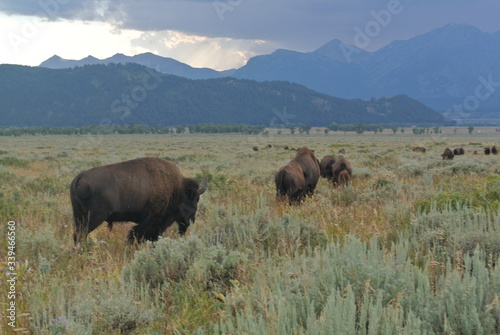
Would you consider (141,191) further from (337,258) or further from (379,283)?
(379,283)

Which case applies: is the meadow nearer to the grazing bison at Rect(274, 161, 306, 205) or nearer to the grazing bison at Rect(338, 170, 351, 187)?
the grazing bison at Rect(274, 161, 306, 205)

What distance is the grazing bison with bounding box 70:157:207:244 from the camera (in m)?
5.80

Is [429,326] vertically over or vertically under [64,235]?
over

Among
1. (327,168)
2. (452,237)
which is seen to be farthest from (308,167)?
(452,237)

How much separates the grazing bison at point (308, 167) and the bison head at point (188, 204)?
14.8 ft

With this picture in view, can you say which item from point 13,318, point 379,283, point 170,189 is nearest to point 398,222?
point 379,283

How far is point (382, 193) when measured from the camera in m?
10.1

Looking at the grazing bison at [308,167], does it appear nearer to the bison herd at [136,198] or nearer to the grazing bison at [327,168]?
the grazing bison at [327,168]

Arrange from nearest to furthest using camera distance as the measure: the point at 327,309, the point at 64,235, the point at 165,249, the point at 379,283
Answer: the point at 327,309 → the point at 379,283 → the point at 165,249 → the point at 64,235

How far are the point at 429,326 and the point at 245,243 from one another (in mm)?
2852

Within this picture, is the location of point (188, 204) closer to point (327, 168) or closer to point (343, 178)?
point (343, 178)

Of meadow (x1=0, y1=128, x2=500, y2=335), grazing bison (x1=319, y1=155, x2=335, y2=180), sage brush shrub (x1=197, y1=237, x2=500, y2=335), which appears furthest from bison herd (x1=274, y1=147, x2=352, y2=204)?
sage brush shrub (x1=197, y1=237, x2=500, y2=335)

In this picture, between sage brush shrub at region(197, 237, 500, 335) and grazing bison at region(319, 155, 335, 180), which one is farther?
grazing bison at region(319, 155, 335, 180)

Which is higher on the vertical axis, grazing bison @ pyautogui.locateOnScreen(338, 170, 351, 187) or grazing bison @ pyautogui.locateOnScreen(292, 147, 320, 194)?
grazing bison @ pyautogui.locateOnScreen(292, 147, 320, 194)
